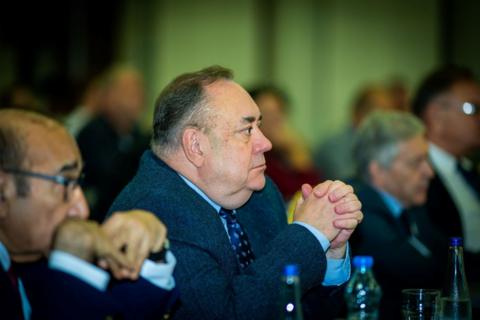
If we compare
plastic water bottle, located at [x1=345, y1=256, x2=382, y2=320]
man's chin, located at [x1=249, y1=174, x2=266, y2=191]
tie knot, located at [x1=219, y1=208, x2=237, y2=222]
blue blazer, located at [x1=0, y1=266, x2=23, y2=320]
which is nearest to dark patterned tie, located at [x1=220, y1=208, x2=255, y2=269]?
tie knot, located at [x1=219, y1=208, x2=237, y2=222]

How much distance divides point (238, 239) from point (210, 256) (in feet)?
0.91

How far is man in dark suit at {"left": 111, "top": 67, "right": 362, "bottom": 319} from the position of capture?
2.10 m

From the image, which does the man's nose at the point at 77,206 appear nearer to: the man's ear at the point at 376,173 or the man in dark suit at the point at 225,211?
the man in dark suit at the point at 225,211

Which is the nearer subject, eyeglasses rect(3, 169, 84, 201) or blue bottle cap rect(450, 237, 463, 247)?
eyeglasses rect(3, 169, 84, 201)

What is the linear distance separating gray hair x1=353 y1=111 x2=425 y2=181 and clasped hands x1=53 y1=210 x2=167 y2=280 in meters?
2.02

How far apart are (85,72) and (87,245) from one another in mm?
7219

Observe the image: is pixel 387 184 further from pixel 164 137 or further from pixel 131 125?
pixel 131 125

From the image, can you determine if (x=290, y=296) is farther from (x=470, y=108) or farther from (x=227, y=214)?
(x=470, y=108)

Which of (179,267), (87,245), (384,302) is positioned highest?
(87,245)

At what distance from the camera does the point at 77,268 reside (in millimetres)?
1700

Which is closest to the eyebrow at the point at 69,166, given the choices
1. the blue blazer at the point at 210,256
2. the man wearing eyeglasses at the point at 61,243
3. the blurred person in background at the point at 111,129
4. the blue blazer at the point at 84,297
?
the man wearing eyeglasses at the point at 61,243

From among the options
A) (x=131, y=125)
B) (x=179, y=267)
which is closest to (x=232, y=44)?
(x=131, y=125)

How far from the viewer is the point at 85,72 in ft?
28.6

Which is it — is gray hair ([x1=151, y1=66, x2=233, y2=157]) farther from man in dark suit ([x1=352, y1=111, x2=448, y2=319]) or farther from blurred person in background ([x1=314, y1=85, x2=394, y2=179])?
blurred person in background ([x1=314, y1=85, x2=394, y2=179])
